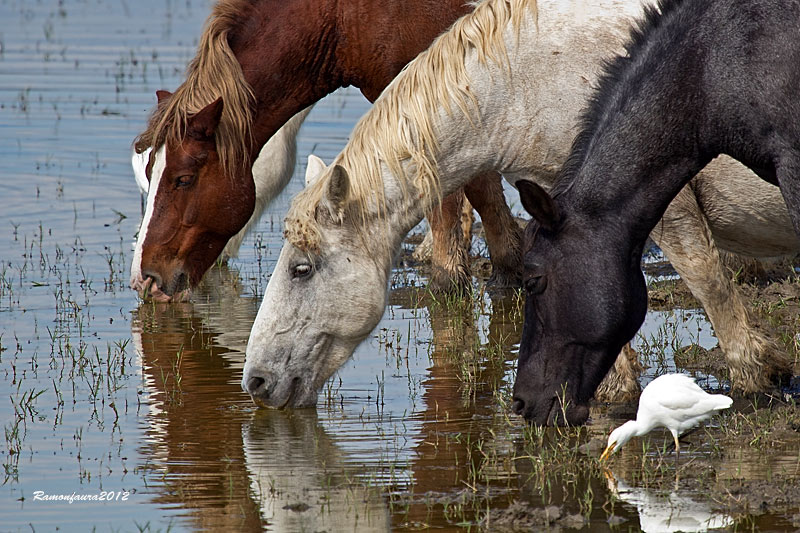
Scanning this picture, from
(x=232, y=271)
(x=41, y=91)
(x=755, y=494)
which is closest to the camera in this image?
(x=755, y=494)

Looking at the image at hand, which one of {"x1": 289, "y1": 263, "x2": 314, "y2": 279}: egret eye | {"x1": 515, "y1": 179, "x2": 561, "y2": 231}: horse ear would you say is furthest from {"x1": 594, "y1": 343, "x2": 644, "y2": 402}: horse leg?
{"x1": 289, "y1": 263, "x2": 314, "y2": 279}: egret eye

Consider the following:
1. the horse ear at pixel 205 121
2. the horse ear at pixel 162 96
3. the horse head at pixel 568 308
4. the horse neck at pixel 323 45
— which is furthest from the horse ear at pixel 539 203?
the horse ear at pixel 162 96

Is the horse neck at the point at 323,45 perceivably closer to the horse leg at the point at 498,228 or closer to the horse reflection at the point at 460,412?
the horse leg at the point at 498,228

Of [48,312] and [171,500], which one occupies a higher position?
[48,312]

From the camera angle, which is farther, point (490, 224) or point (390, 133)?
point (490, 224)

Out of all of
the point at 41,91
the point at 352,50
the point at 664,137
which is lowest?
the point at 664,137

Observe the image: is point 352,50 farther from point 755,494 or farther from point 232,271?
point 755,494

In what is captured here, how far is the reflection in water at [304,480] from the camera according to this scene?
185 inches

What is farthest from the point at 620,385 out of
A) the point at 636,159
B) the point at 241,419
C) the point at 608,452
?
the point at 241,419

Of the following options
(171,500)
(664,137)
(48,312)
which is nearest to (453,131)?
(664,137)

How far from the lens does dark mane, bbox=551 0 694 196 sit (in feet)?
17.1

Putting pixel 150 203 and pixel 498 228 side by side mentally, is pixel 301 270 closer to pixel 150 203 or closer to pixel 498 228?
pixel 150 203

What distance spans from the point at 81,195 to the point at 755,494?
7638mm

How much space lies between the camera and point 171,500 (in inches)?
194
